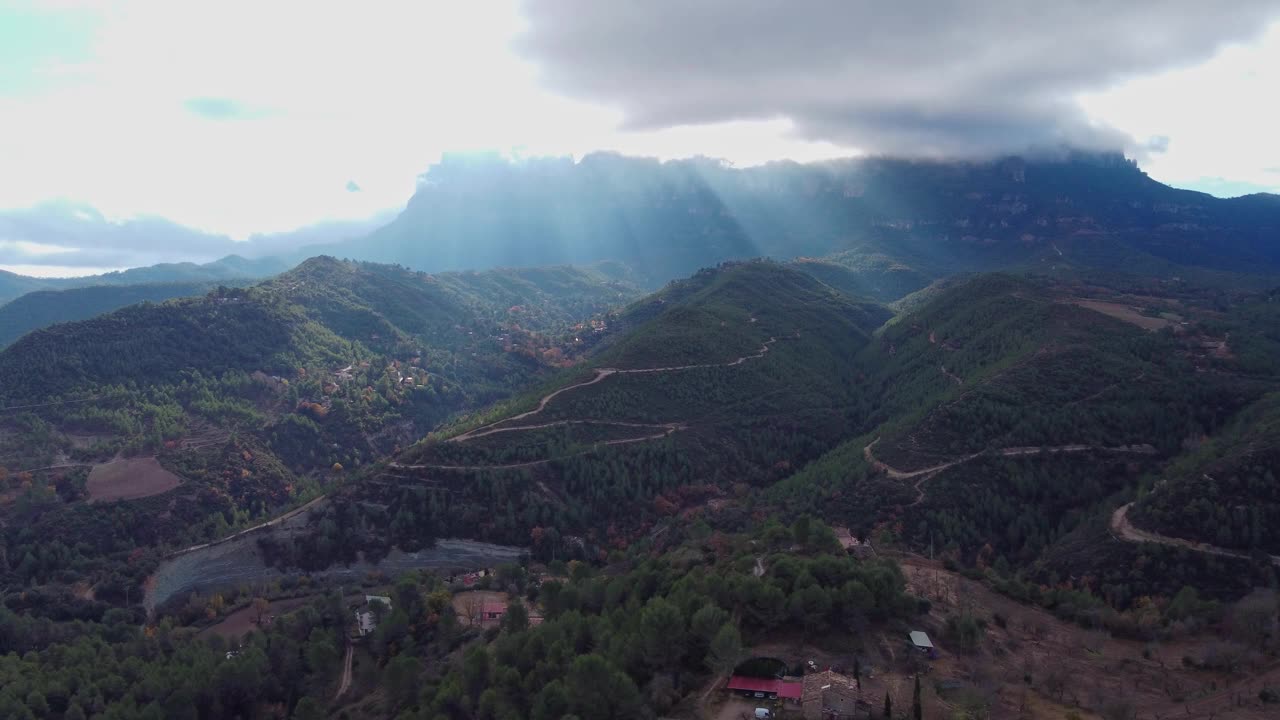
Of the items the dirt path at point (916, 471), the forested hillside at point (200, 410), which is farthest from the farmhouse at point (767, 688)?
the forested hillside at point (200, 410)

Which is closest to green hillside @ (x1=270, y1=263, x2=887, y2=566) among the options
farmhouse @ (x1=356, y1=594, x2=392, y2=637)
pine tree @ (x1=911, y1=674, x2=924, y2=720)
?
farmhouse @ (x1=356, y1=594, x2=392, y2=637)

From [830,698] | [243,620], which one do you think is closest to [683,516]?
[243,620]

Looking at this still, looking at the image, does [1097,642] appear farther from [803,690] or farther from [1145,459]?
[1145,459]

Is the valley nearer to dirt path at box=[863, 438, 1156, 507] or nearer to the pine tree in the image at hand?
dirt path at box=[863, 438, 1156, 507]

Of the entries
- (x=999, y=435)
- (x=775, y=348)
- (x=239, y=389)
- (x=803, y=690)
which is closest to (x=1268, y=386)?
(x=999, y=435)

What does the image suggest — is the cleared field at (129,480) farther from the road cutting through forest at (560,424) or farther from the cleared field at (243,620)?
the road cutting through forest at (560,424)

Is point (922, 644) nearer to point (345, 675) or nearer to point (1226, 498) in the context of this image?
point (1226, 498)
